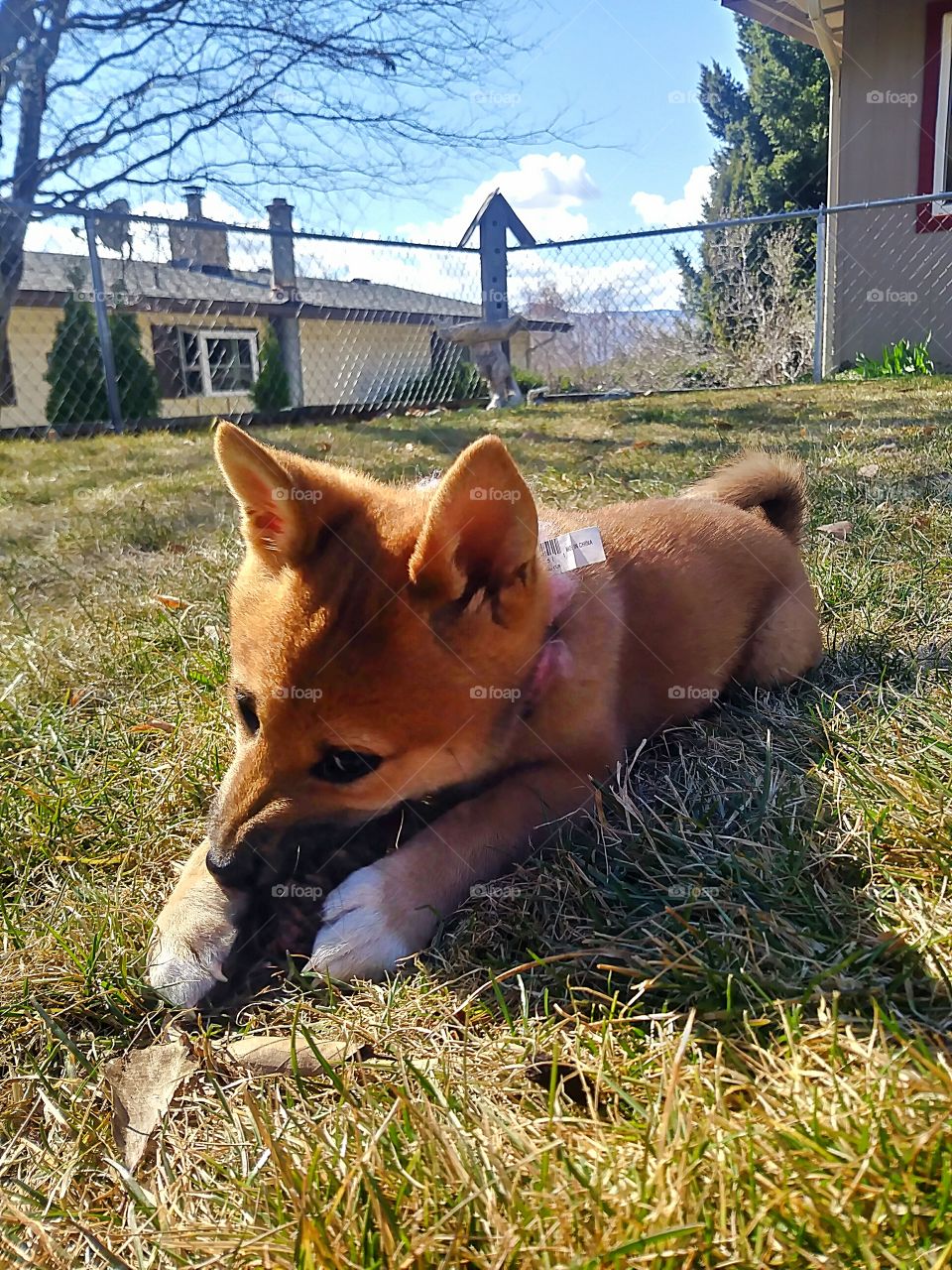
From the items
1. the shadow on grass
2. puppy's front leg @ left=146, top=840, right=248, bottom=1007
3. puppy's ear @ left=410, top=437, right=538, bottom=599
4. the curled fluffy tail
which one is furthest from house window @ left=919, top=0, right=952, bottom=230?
puppy's front leg @ left=146, top=840, right=248, bottom=1007

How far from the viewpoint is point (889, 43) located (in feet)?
33.6

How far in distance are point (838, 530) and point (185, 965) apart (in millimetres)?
3002

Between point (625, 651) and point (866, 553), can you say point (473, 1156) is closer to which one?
point (625, 651)

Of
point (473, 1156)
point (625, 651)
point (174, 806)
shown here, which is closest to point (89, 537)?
point (174, 806)

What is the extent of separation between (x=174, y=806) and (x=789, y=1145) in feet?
5.11

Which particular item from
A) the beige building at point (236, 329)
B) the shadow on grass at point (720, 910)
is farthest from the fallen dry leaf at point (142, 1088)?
the beige building at point (236, 329)

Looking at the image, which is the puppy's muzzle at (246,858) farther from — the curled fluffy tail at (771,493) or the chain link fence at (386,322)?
the chain link fence at (386,322)

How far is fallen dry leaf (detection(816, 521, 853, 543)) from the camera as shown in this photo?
3607 millimetres

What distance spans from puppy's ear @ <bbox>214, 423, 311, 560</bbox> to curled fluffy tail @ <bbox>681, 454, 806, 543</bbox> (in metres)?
1.73

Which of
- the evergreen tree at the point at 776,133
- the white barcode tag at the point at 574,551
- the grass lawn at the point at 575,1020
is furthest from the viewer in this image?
the evergreen tree at the point at 776,133

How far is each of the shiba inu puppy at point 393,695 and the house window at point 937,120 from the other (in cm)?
1031

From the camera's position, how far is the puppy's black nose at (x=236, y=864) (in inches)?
63.7

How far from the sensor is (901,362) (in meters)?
10.4

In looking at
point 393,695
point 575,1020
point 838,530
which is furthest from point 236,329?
point 575,1020
